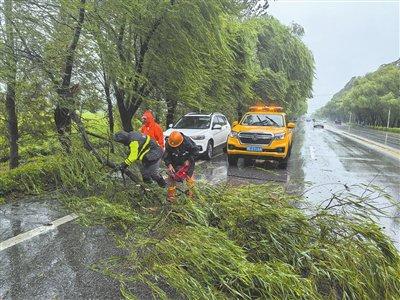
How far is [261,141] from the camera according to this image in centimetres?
1305

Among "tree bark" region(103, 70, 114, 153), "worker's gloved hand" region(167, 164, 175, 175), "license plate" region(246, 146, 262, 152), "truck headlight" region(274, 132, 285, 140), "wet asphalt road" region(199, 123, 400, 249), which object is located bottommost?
"wet asphalt road" region(199, 123, 400, 249)

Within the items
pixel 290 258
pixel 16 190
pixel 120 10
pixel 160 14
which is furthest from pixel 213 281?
pixel 160 14

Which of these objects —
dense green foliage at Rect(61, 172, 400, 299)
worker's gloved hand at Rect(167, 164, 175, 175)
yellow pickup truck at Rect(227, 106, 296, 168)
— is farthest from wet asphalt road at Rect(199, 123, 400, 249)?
dense green foliage at Rect(61, 172, 400, 299)

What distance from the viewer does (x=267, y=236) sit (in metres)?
4.54

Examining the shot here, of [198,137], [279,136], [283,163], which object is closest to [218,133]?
[198,137]

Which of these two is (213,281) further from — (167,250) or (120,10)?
(120,10)

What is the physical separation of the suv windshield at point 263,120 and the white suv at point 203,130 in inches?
52.2

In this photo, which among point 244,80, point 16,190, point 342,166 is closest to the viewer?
point 16,190

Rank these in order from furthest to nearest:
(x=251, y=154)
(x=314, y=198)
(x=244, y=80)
→ (x=244, y=80) → (x=251, y=154) → (x=314, y=198)

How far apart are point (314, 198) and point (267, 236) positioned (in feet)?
14.3

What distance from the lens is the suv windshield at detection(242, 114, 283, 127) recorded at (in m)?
14.0

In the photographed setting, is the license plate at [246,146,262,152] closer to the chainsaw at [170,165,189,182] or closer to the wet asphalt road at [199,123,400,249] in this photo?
the wet asphalt road at [199,123,400,249]

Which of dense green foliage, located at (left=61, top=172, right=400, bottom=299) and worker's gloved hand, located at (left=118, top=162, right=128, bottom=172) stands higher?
worker's gloved hand, located at (left=118, top=162, right=128, bottom=172)

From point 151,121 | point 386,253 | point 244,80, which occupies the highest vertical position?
point 244,80
